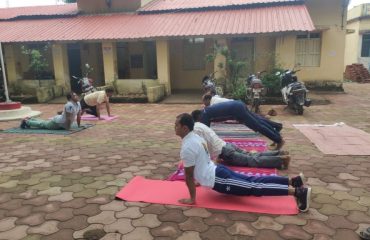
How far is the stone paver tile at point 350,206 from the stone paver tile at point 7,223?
3278 mm

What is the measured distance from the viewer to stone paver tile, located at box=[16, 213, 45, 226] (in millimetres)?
3146

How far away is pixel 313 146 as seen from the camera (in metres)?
5.73

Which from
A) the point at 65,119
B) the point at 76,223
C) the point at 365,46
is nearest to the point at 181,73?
the point at 65,119

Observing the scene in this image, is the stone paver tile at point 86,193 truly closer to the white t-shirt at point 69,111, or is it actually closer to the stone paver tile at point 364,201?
the stone paver tile at point 364,201

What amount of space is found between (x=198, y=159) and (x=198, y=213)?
54 cm

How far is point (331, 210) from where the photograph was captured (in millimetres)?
3279

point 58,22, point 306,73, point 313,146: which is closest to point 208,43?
point 306,73

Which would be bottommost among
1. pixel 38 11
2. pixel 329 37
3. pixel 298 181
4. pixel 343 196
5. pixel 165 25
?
pixel 343 196

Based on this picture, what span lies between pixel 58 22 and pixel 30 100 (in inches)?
175

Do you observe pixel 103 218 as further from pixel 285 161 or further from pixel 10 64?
pixel 10 64

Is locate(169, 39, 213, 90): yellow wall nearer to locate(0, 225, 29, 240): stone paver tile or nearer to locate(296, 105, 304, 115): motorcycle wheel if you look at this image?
locate(296, 105, 304, 115): motorcycle wheel

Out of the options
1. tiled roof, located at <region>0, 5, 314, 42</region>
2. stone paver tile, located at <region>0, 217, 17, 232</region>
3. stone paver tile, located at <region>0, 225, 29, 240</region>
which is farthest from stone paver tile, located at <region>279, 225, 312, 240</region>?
tiled roof, located at <region>0, 5, 314, 42</region>

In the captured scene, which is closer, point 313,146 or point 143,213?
point 143,213

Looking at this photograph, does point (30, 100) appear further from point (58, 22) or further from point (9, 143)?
point (9, 143)
